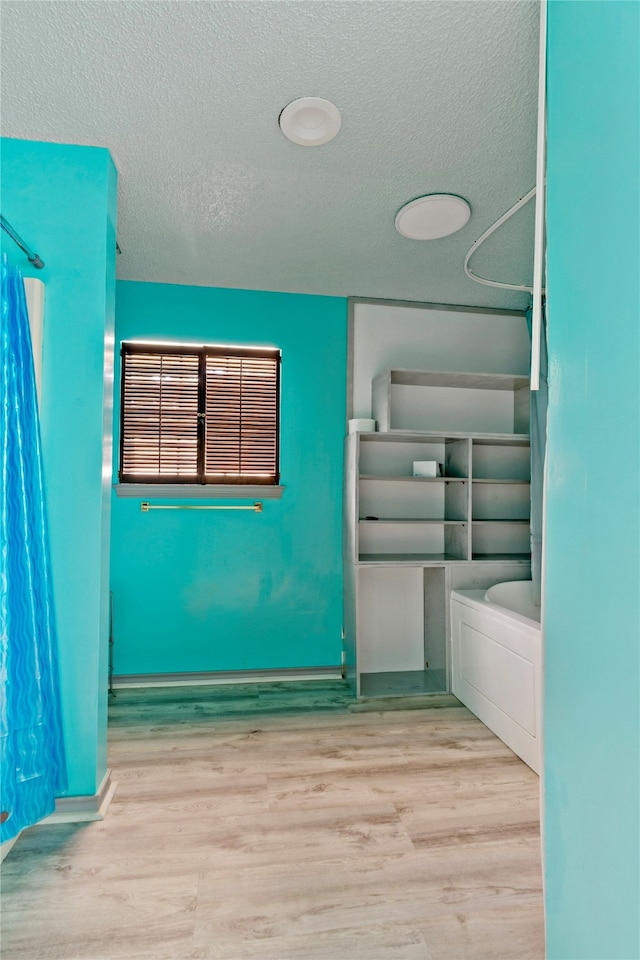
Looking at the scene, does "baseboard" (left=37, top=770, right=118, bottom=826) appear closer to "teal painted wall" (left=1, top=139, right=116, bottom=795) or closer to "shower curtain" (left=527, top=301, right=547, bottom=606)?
"teal painted wall" (left=1, top=139, right=116, bottom=795)

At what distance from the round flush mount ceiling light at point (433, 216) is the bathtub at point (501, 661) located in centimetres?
194

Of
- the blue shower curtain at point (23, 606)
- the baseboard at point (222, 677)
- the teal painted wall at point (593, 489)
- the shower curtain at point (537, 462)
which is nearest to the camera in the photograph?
the teal painted wall at point (593, 489)

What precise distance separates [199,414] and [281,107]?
187 centimetres

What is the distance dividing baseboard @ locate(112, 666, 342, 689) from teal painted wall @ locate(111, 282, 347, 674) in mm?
39

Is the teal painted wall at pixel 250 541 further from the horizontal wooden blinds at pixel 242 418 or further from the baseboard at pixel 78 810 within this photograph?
the baseboard at pixel 78 810

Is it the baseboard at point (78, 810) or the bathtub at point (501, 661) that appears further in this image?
the bathtub at point (501, 661)

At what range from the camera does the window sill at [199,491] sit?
312 centimetres

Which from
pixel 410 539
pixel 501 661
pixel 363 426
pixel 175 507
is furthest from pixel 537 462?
pixel 175 507

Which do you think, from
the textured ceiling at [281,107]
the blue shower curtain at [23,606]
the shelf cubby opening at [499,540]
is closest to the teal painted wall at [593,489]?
the textured ceiling at [281,107]

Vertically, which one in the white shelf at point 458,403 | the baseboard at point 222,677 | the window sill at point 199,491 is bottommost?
the baseboard at point 222,677

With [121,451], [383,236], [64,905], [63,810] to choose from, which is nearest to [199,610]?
[121,451]

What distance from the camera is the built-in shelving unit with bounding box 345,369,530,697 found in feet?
10.4

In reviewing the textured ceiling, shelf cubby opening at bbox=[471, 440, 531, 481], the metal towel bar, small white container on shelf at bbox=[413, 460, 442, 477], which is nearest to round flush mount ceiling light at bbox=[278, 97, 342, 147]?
the textured ceiling

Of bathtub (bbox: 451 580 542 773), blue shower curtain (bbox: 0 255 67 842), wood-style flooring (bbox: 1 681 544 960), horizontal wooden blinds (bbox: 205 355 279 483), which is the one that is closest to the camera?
wood-style flooring (bbox: 1 681 544 960)
